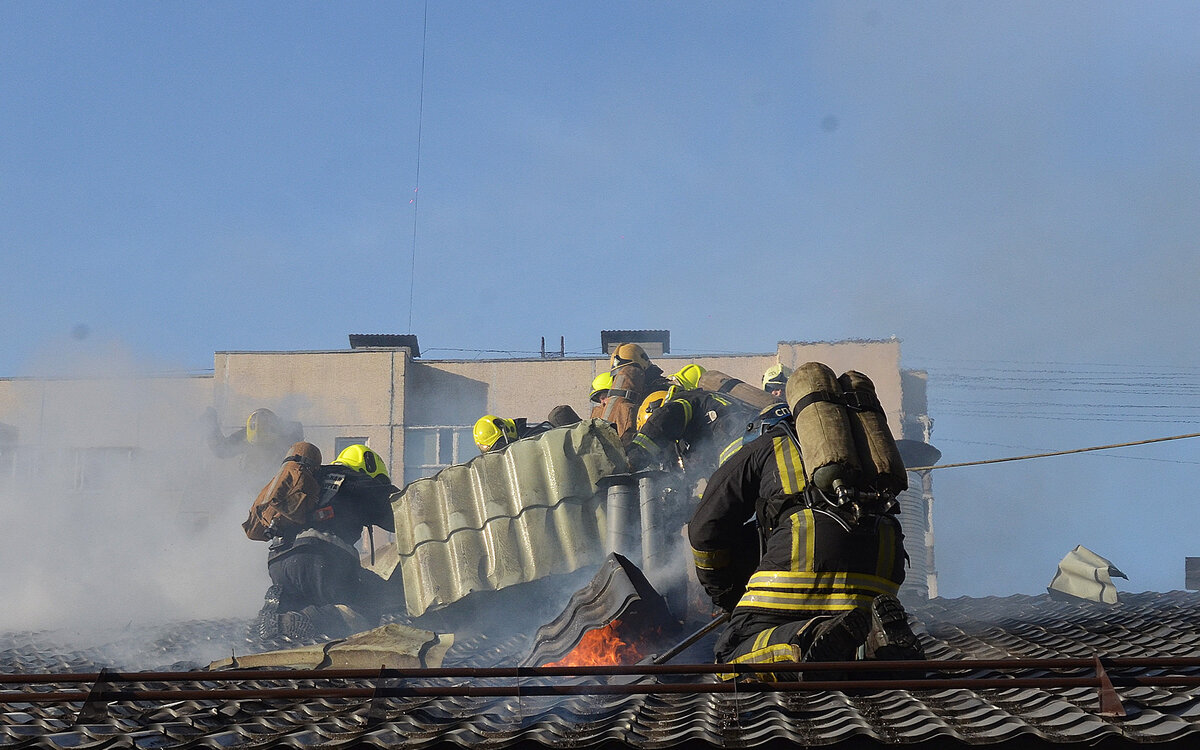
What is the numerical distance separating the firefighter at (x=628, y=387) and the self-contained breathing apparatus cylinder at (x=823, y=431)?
273 inches

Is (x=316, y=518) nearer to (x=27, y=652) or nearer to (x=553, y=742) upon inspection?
(x=27, y=652)

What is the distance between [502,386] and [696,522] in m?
23.7

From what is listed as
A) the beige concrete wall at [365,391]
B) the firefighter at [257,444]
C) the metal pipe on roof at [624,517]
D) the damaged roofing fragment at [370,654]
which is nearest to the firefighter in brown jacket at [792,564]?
the damaged roofing fragment at [370,654]

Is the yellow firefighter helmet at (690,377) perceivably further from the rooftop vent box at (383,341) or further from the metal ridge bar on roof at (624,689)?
the rooftop vent box at (383,341)

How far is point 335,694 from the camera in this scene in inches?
175

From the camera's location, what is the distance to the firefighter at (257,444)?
67.5 ft

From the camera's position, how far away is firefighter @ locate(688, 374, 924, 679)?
5148mm

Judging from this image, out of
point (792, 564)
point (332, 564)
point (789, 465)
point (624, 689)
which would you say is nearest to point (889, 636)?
point (792, 564)

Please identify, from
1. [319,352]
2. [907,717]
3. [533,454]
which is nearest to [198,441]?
[319,352]

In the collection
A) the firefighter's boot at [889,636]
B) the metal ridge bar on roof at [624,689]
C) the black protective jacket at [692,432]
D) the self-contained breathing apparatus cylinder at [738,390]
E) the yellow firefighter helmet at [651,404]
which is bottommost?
the metal ridge bar on roof at [624,689]

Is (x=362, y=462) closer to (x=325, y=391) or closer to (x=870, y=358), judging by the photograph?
(x=325, y=391)

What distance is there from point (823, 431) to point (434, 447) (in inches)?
948

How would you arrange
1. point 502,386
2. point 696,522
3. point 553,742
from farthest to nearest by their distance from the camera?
point 502,386, point 696,522, point 553,742

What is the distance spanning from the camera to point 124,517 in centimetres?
2192
